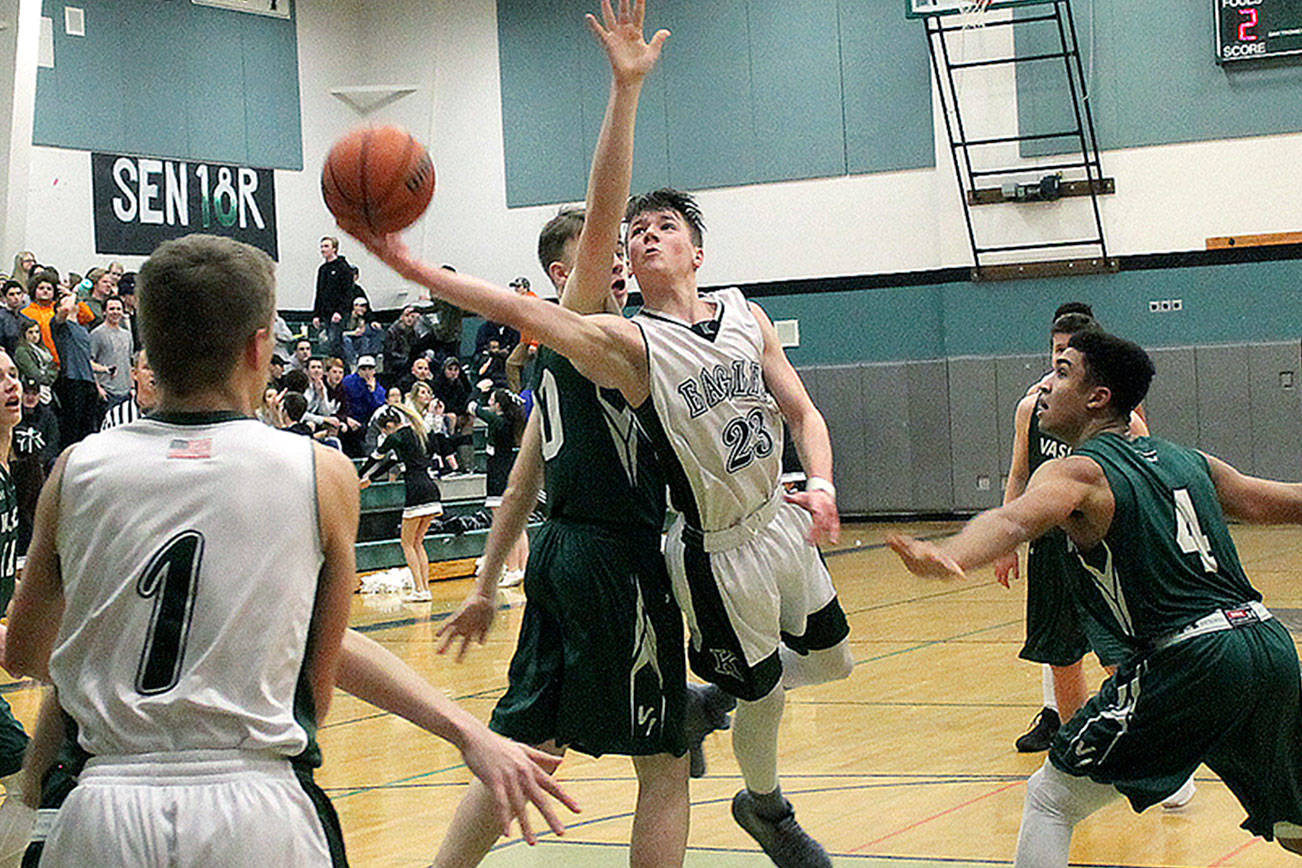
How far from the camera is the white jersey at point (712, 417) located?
12.4 feet

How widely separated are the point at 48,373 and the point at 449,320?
6.25 m

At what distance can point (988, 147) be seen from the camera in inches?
678

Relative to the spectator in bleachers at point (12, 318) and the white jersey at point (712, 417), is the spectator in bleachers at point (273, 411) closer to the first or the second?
the spectator in bleachers at point (12, 318)

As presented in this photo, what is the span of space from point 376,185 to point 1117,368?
177 centimetres

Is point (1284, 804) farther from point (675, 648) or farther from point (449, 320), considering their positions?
point (449, 320)

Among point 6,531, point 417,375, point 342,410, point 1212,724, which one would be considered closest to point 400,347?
point 417,375

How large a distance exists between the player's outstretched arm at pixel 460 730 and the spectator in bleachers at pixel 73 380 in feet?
36.9

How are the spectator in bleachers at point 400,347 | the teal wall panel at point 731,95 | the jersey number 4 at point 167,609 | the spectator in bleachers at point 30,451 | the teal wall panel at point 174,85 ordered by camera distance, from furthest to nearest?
the teal wall panel at point 174,85 → the teal wall panel at point 731,95 → the spectator in bleachers at point 400,347 → the spectator in bleachers at point 30,451 → the jersey number 4 at point 167,609

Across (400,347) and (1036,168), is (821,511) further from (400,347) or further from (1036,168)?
(400,347)

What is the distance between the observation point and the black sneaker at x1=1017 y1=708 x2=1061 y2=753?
619cm

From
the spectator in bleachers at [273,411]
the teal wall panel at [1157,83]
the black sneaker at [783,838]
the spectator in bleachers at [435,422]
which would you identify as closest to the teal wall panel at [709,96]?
the teal wall panel at [1157,83]

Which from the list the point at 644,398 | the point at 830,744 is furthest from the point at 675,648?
the point at 830,744

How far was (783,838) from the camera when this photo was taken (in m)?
4.23

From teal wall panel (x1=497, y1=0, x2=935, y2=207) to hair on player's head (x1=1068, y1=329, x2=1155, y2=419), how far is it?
1444cm
